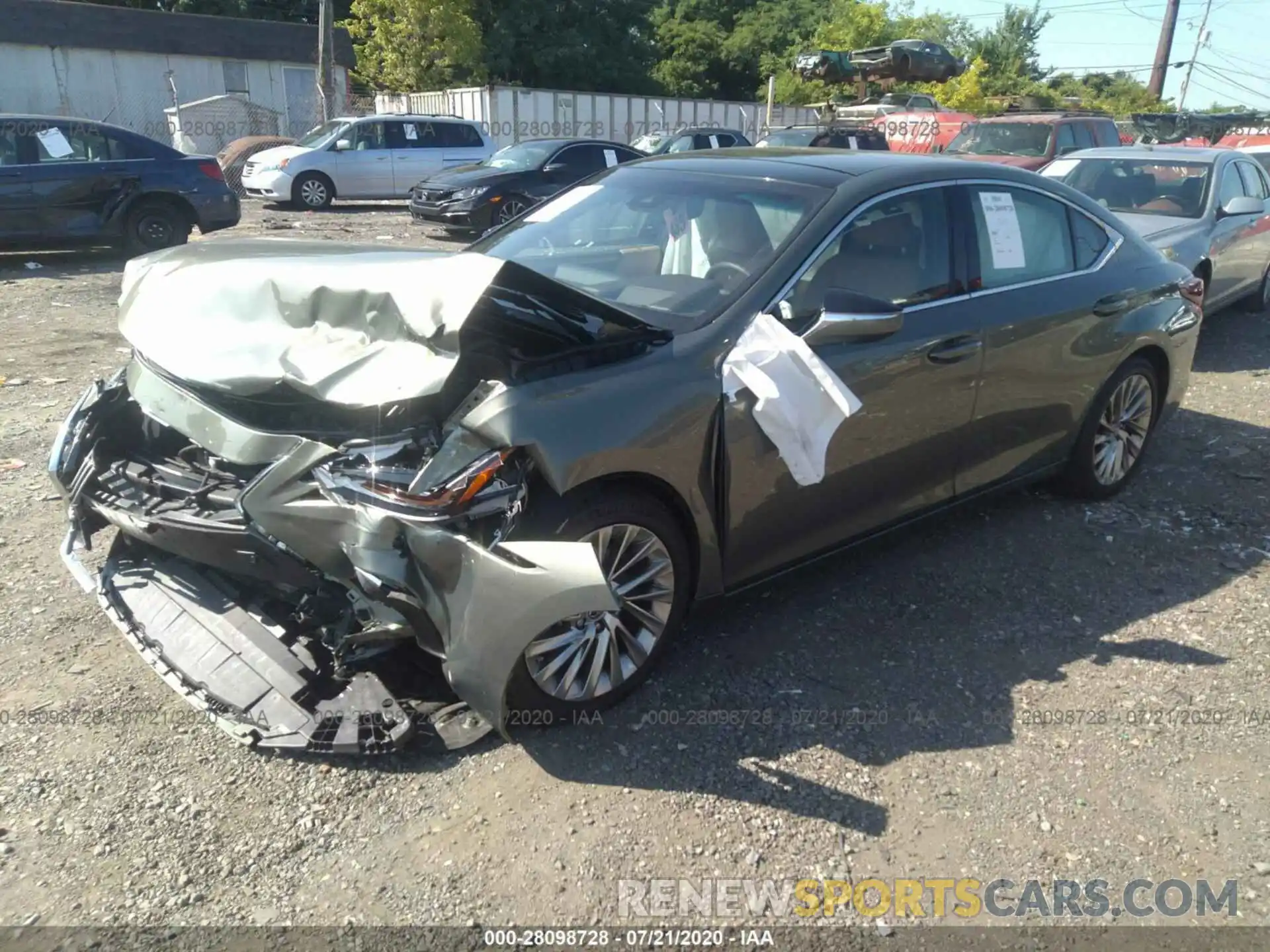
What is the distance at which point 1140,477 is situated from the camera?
567cm

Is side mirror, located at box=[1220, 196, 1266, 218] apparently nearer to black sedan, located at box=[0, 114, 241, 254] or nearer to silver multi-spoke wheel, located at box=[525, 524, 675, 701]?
silver multi-spoke wheel, located at box=[525, 524, 675, 701]

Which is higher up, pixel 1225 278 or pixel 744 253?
pixel 744 253

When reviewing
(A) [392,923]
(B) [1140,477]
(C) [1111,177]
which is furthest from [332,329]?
(C) [1111,177]

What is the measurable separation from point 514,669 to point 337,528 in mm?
678

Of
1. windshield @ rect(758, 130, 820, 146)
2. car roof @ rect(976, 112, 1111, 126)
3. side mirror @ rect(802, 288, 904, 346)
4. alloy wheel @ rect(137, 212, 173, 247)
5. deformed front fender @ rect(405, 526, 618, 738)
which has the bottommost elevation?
alloy wheel @ rect(137, 212, 173, 247)

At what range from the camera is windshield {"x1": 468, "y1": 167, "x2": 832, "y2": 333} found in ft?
11.7

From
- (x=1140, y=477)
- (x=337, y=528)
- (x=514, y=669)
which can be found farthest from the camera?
Result: (x=1140, y=477)

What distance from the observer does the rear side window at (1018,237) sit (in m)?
4.23

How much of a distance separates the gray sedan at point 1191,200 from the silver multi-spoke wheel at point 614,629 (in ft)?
20.9

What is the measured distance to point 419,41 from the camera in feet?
100

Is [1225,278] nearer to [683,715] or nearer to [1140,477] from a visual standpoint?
[1140,477]

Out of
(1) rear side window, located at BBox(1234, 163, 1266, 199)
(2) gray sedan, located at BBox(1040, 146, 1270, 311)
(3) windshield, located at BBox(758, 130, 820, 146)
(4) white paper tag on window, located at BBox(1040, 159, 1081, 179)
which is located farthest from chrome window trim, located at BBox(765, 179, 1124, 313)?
(3) windshield, located at BBox(758, 130, 820, 146)

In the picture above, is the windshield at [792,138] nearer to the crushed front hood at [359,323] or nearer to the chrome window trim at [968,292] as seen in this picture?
the chrome window trim at [968,292]

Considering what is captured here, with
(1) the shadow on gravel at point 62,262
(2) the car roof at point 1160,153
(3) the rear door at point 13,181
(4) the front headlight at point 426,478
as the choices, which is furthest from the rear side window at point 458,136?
(4) the front headlight at point 426,478
